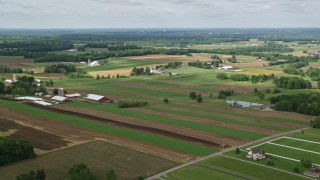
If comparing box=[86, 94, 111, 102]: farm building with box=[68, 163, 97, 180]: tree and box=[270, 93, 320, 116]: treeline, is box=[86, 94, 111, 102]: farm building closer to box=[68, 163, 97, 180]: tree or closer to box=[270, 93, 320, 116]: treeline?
box=[270, 93, 320, 116]: treeline

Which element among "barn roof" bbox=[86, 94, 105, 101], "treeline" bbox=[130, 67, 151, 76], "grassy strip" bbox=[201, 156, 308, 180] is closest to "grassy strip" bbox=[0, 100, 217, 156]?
"grassy strip" bbox=[201, 156, 308, 180]

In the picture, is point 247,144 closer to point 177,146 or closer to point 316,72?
point 177,146

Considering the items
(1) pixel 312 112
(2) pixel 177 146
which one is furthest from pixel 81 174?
(1) pixel 312 112

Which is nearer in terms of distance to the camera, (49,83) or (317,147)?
(317,147)

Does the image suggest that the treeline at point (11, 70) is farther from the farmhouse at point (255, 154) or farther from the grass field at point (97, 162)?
the farmhouse at point (255, 154)

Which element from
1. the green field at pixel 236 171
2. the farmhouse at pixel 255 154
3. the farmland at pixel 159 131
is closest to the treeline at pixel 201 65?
the farmland at pixel 159 131
